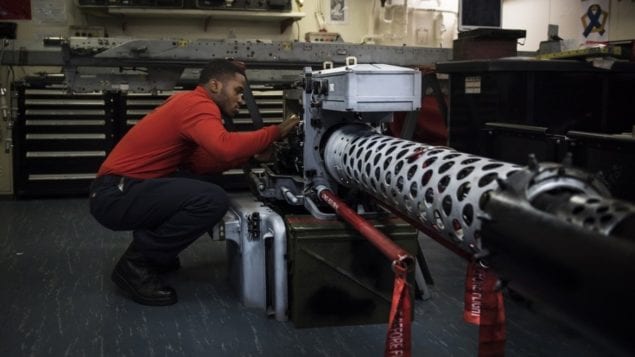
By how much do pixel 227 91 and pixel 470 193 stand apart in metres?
1.61

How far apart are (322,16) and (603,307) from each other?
5374 mm

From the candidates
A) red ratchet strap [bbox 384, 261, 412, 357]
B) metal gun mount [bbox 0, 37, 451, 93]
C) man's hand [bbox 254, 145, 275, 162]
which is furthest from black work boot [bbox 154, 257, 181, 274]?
red ratchet strap [bbox 384, 261, 412, 357]

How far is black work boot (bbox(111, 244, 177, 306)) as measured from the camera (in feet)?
8.47

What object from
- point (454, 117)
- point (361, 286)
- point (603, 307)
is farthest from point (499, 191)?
point (454, 117)

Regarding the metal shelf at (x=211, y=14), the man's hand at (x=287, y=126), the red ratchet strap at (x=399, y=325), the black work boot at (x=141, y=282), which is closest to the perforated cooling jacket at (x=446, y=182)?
the red ratchet strap at (x=399, y=325)

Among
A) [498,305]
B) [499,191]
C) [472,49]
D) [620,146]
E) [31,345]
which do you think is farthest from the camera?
[472,49]

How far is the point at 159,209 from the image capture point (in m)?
2.55

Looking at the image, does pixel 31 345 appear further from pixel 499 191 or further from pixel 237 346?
pixel 499 191

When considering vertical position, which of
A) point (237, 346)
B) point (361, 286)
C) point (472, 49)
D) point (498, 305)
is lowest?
point (237, 346)

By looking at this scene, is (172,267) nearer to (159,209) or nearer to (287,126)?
(159,209)

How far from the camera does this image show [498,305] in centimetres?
127

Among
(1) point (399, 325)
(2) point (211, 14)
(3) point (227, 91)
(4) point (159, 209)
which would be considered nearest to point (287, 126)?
(3) point (227, 91)

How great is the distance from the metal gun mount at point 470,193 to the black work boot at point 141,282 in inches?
22.2

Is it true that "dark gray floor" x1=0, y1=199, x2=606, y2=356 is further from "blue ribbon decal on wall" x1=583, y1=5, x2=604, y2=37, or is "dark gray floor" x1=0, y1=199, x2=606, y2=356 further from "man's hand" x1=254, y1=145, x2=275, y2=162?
"blue ribbon decal on wall" x1=583, y1=5, x2=604, y2=37
